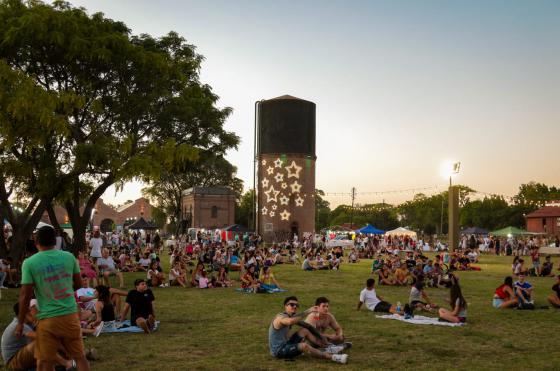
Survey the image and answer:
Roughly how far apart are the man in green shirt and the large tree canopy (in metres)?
12.6

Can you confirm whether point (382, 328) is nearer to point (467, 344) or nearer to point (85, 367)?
point (467, 344)

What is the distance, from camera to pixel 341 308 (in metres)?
Result: 14.6

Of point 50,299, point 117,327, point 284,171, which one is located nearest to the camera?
point 50,299

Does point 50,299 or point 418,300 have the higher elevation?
point 50,299

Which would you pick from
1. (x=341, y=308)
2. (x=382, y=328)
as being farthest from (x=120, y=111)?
(x=382, y=328)

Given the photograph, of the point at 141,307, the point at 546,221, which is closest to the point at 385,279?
the point at 141,307

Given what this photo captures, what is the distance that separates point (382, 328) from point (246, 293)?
7256 mm

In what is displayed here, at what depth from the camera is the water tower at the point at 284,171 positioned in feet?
198

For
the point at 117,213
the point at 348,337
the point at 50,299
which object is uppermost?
the point at 117,213

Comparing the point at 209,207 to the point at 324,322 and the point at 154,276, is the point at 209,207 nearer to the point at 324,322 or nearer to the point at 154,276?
the point at 154,276

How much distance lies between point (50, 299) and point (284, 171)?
180 feet

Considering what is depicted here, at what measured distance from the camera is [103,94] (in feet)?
78.4

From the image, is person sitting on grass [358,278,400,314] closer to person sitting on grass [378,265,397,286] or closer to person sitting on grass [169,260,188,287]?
person sitting on grass [378,265,397,286]

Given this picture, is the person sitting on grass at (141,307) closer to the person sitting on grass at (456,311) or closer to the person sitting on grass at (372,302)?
the person sitting on grass at (372,302)
